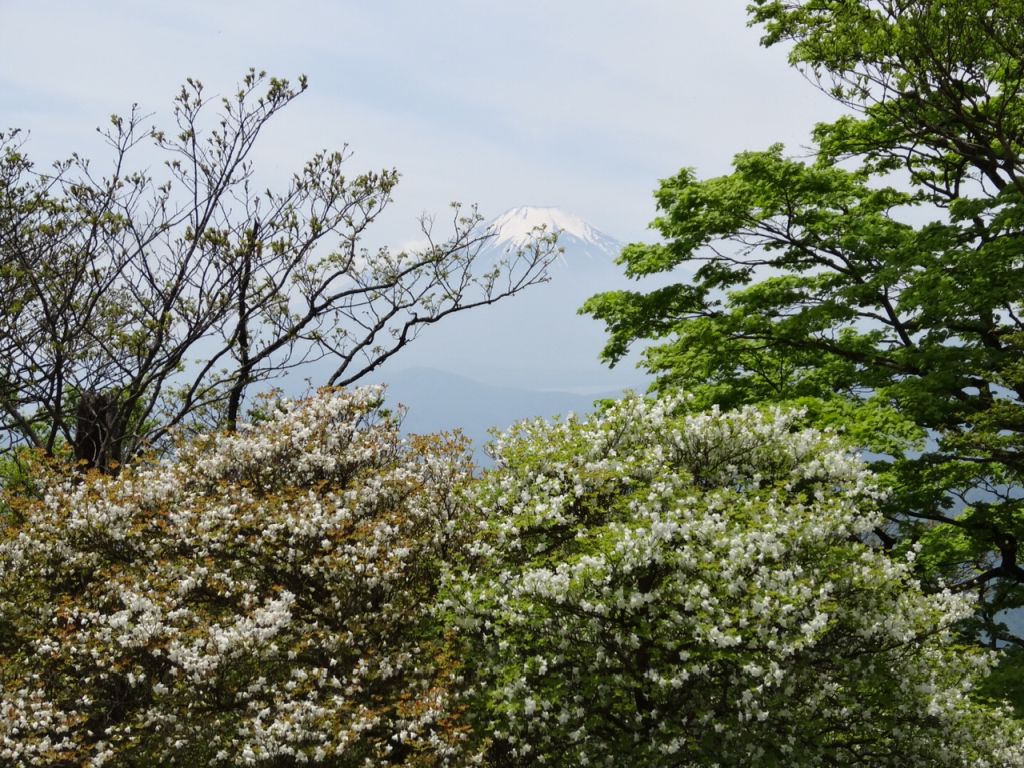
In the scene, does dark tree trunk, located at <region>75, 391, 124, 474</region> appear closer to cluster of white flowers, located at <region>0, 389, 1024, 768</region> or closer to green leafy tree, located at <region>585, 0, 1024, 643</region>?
cluster of white flowers, located at <region>0, 389, 1024, 768</region>

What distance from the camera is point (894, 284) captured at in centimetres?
2061

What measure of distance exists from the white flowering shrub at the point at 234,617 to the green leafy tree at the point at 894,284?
1076 centimetres

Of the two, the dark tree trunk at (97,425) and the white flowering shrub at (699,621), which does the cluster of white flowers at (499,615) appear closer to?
the white flowering shrub at (699,621)

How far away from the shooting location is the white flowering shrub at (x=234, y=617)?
11539 millimetres

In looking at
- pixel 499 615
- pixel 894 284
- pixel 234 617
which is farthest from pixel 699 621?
pixel 894 284

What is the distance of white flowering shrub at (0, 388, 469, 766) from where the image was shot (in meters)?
11.5

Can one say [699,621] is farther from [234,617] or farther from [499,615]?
[234,617]

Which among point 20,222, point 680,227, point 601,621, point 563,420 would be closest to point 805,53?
point 680,227

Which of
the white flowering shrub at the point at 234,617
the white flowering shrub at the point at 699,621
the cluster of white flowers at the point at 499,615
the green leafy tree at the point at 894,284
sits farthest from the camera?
the green leafy tree at the point at 894,284

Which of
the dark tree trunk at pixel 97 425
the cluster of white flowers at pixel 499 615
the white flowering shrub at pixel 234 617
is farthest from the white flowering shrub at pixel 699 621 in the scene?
the dark tree trunk at pixel 97 425

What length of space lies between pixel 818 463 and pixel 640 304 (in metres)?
11.9

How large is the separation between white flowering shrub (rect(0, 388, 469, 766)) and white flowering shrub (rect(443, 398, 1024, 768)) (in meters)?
1.09

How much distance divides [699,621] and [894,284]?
1288 cm

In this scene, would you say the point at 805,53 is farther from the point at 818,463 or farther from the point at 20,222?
the point at 20,222
